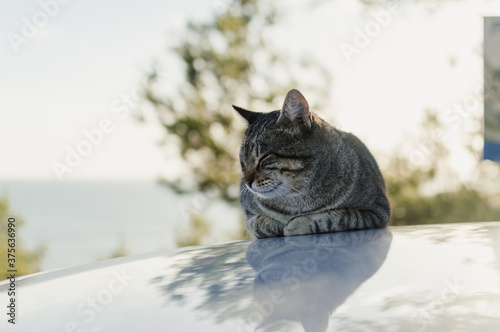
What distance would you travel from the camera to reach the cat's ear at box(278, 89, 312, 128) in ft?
6.50

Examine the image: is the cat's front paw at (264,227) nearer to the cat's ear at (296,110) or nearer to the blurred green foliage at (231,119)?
the cat's ear at (296,110)

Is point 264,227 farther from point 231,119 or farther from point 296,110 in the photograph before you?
point 231,119

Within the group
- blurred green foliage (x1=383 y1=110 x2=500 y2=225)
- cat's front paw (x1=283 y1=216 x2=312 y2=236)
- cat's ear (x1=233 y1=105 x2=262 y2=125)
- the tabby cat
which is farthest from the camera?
blurred green foliage (x1=383 y1=110 x2=500 y2=225)

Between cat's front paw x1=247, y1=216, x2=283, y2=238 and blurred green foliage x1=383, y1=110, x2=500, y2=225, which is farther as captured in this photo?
blurred green foliage x1=383, y1=110, x2=500, y2=225

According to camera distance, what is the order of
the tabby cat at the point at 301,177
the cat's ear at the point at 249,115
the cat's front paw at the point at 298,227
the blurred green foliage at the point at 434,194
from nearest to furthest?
the cat's front paw at the point at 298,227 < the tabby cat at the point at 301,177 < the cat's ear at the point at 249,115 < the blurred green foliage at the point at 434,194

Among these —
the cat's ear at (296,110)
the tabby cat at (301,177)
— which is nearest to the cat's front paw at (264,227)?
the tabby cat at (301,177)

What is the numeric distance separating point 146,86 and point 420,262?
684 centimetres

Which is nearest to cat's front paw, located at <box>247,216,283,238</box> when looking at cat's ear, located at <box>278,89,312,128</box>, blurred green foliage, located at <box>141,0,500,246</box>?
cat's ear, located at <box>278,89,312,128</box>

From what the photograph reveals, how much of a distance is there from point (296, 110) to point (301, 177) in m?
0.28

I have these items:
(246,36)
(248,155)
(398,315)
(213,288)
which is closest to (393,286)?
(398,315)

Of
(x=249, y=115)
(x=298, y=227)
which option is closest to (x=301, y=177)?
(x=298, y=227)

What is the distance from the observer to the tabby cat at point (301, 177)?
201 cm

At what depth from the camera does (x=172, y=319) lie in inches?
34.6

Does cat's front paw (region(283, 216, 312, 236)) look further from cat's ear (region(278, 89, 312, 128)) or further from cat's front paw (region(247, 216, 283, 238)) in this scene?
cat's ear (region(278, 89, 312, 128))
